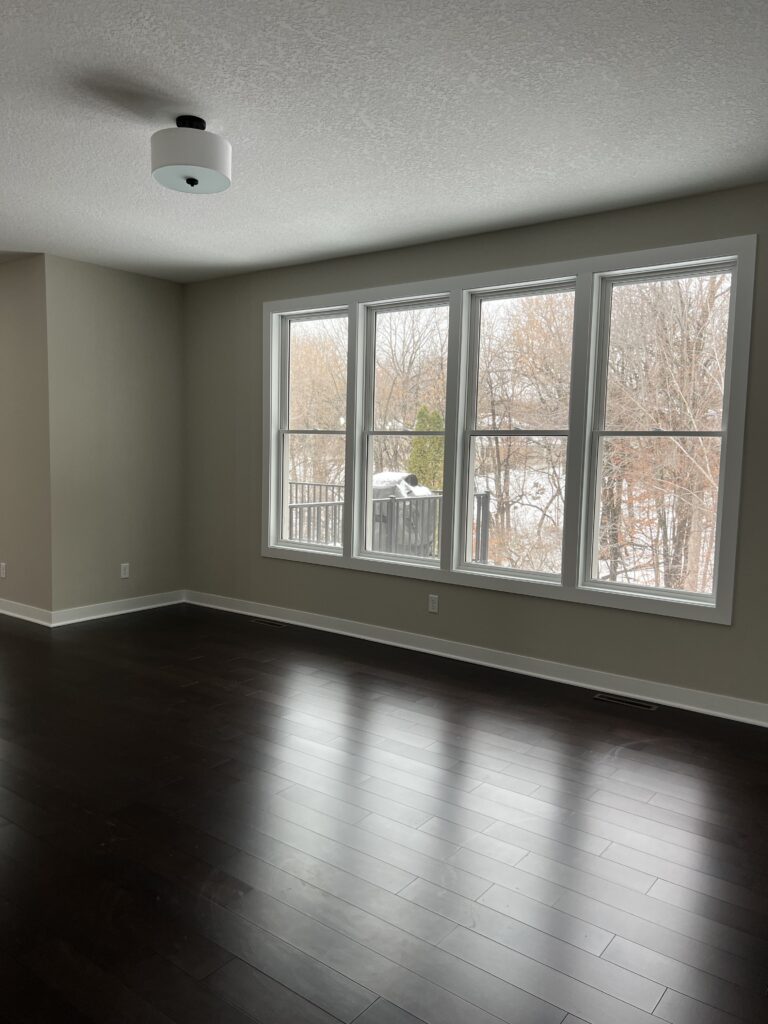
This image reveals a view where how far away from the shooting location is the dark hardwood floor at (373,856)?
1774mm

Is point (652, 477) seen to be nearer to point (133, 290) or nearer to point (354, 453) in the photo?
point (354, 453)

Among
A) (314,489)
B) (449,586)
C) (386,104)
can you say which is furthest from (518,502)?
(386,104)

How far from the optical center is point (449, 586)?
474 cm

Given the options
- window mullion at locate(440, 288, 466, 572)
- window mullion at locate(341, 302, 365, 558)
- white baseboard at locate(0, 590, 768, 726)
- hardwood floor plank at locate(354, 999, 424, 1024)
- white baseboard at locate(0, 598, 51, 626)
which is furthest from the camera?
white baseboard at locate(0, 598, 51, 626)

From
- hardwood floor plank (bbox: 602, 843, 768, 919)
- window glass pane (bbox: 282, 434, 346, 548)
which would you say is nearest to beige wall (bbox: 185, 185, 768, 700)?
window glass pane (bbox: 282, 434, 346, 548)

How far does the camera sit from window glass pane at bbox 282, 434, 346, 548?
5418mm

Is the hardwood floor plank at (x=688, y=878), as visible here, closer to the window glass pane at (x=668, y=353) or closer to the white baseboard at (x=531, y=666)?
the white baseboard at (x=531, y=666)

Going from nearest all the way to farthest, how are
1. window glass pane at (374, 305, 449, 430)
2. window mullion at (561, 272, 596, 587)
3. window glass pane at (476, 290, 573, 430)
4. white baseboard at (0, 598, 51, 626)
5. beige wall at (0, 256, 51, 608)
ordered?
1. window mullion at (561, 272, 596, 587)
2. window glass pane at (476, 290, 573, 430)
3. window glass pane at (374, 305, 449, 430)
4. beige wall at (0, 256, 51, 608)
5. white baseboard at (0, 598, 51, 626)

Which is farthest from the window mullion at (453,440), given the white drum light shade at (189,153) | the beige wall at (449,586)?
the white drum light shade at (189,153)

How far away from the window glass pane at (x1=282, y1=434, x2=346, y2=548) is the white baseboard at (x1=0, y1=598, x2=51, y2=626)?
6.21 feet

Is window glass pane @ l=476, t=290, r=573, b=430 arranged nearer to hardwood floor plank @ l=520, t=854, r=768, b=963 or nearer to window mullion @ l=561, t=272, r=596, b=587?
window mullion @ l=561, t=272, r=596, b=587

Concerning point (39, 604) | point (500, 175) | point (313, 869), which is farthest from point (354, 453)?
point (313, 869)

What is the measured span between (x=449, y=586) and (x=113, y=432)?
3.02 m

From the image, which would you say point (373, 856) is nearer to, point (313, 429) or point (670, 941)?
point (670, 941)
